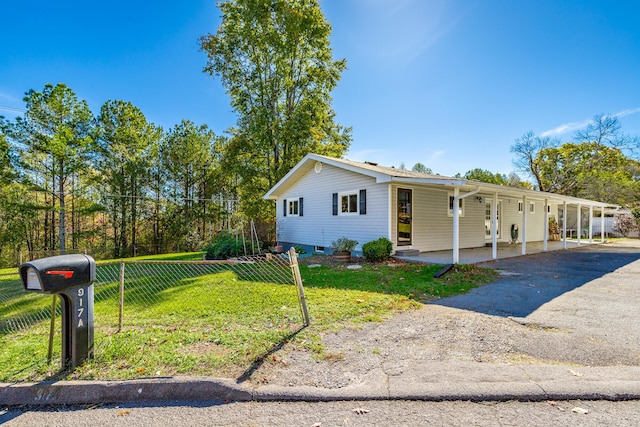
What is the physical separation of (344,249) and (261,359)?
820 centimetres

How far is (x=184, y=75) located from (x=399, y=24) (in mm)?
15019

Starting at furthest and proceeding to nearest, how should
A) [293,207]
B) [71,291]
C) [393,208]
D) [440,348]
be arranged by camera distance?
[293,207], [393,208], [440,348], [71,291]

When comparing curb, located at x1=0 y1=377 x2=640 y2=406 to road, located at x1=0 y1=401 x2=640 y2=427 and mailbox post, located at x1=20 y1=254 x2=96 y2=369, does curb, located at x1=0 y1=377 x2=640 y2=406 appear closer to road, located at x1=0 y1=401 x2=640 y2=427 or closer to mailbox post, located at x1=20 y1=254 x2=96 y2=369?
road, located at x1=0 y1=401 x2=640 y2=427

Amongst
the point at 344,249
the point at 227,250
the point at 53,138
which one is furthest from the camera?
the point at 53,138

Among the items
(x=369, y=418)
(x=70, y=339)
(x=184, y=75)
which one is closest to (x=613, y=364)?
(x=369, y=418)

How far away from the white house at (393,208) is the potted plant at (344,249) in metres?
0.53

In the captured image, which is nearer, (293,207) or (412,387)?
(412,387)

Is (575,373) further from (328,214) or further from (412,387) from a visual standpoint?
(328,214)

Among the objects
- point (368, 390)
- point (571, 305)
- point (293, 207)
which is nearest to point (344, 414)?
point (368, 390)

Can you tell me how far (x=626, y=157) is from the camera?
94.2ft

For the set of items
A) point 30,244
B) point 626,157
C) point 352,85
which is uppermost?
point 352,85

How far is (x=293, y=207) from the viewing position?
16.0 meters

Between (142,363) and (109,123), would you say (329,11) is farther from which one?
(142,363)

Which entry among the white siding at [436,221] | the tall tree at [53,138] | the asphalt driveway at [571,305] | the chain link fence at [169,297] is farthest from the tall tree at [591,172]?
the tall tree at [53,138]
